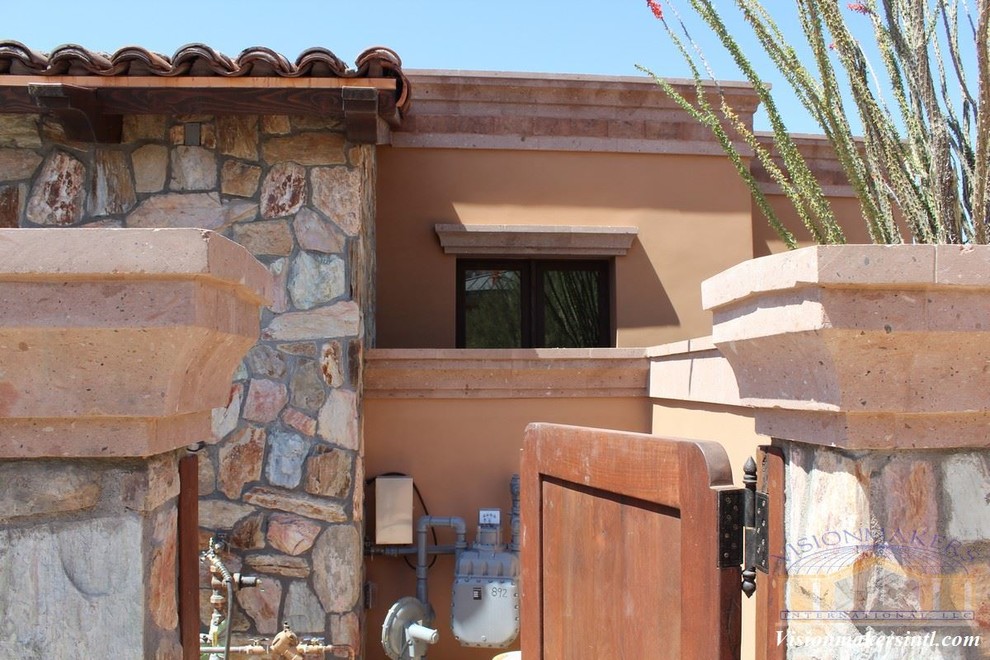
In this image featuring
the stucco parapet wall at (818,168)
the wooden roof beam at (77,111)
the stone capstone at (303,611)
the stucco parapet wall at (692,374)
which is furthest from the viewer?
the stucco parapet wall at (818,168)

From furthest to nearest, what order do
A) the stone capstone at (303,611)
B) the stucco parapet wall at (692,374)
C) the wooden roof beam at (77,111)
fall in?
the stone capstone at (303,611) → the wooden roof beam at (77,111) → the stucco parapet wall at (692,374)

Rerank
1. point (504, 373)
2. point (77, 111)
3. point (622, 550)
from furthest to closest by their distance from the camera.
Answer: point (504, 373)
point (77, 111)
point (622, 550)

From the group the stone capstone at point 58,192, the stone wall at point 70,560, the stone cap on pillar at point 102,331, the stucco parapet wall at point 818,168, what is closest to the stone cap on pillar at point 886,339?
the stone cap on pillar at point 102,331

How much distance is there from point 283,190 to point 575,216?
243cm

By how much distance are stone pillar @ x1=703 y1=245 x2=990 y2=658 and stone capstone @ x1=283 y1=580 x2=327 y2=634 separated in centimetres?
416

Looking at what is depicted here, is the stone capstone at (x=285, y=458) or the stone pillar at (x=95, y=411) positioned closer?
the stone pillar at (x=95, y=411)

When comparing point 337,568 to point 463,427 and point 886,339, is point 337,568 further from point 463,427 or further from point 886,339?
point 886,339

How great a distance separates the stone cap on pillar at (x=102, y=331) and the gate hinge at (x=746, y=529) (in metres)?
1.16

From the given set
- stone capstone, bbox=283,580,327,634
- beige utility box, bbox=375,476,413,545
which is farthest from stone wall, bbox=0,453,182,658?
beige utility box, bbox=375,476,413,545

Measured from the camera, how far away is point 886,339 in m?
1.61

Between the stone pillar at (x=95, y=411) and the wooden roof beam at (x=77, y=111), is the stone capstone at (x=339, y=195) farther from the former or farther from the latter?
the stone pillar at (x=95, y=411)

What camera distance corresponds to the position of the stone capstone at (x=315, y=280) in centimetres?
547

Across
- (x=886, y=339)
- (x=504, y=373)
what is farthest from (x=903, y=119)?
(x=504, y=373)

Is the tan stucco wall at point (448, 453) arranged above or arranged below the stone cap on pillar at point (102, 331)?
below
